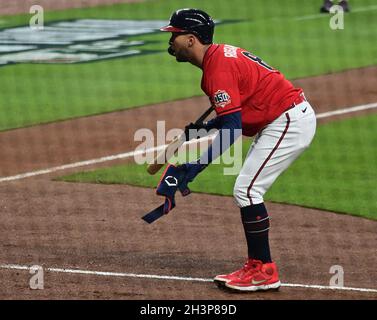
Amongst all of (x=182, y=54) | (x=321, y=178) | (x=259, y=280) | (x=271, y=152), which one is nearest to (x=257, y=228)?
(x=259, y=280)

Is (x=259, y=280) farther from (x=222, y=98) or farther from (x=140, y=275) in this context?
(x=222, y=98)

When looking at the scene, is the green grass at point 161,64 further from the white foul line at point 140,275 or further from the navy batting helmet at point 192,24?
the navy batting helmet at point 192,24

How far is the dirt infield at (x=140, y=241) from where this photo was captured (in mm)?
8352

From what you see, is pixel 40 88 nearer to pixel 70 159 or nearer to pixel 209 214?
pixel 70 159

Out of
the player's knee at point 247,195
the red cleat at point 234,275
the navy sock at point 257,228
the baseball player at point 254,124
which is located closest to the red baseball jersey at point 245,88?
the baseball player at point 254,124

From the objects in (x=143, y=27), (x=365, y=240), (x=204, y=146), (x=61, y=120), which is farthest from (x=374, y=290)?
(x=143, y=27)

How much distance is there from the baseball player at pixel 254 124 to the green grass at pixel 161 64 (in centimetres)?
741

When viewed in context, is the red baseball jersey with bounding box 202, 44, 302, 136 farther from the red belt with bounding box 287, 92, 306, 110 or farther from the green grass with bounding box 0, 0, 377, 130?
the green grass with bounding box 0, 0, 377, 130

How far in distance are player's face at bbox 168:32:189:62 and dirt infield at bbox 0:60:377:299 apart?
1686mm

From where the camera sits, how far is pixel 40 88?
18.1 m

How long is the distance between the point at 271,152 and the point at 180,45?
3.38 feet

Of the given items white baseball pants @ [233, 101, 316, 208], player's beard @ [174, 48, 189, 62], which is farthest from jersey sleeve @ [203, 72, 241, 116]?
white baseball pants @ [233, 101, 316, 208]
